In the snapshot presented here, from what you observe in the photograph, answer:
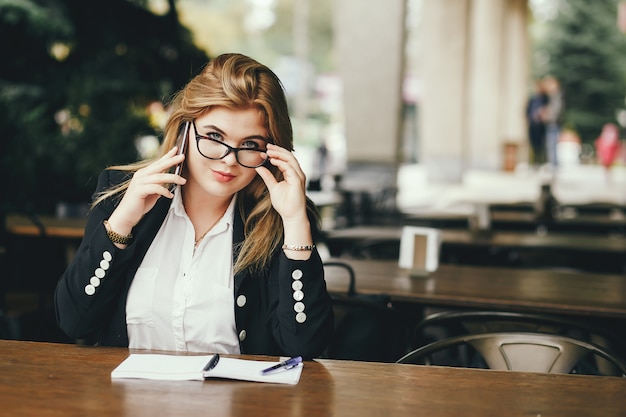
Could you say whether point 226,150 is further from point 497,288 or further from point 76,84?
point 76,84

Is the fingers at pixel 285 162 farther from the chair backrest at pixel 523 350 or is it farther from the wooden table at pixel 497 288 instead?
the wooden table at pixel 497 288

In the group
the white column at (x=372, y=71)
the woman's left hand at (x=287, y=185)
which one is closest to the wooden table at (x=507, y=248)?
the woman's left hand at (x=287, y=185)

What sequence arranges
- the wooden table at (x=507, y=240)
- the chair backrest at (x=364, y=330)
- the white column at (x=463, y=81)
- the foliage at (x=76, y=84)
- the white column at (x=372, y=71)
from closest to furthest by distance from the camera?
the chair backrest at (x=364, y=330)
the wooden table at (x=507, y=240)
the foliage at (x=76, y=84)
the white column at (x=372, y=71)
the white column at (x=463, y=81)

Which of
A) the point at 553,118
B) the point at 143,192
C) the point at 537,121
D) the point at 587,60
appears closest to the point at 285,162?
the point at 143,192

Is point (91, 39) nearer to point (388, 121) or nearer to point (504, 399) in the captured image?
point (388, 121)

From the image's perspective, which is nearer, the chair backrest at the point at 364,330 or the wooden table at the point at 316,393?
the wooden table at the point at 316,393

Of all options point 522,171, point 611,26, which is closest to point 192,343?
point 522,171

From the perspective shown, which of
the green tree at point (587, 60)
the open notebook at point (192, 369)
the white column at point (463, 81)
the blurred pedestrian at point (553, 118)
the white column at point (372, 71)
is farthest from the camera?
the green tree at point (587, 60)

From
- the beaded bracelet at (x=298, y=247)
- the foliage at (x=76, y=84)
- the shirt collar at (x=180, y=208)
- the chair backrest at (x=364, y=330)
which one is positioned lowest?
the chair backrest at (x=364, y=330)

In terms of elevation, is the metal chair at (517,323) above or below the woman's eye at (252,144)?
below

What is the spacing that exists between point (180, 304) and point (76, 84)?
6.07 meters

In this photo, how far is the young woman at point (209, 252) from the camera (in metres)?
2.17

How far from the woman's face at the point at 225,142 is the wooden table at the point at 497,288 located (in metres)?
1.16

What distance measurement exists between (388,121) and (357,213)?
5.91 ft
